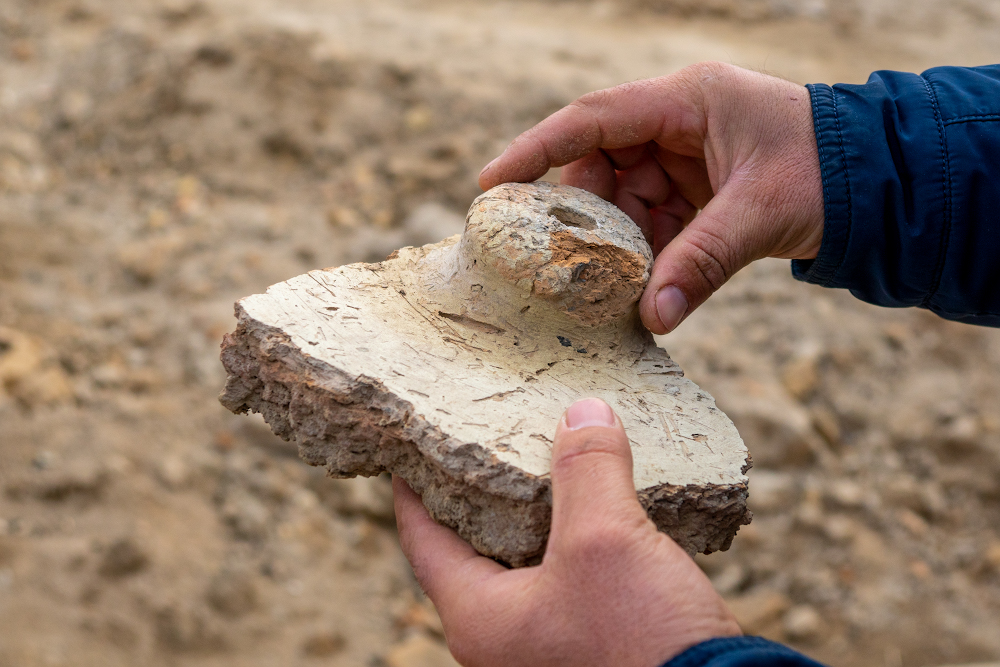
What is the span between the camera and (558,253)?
6.88ft

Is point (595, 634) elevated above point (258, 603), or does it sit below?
above

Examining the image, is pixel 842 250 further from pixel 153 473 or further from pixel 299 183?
pixel 299 183

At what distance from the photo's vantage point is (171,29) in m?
5.15

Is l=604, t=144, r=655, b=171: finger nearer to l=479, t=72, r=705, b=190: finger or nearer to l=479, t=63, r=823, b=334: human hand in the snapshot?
l=479, t=63, r=823, b=334: human hand

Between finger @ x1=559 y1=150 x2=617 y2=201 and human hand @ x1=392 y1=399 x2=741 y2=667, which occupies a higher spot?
finger @ x1=559 y1=150 x2=617 y2=201

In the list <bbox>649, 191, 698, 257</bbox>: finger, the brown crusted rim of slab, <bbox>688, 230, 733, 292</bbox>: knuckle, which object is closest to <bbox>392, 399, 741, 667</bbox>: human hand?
the brown crusted rim of slab

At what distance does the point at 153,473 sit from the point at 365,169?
212cm

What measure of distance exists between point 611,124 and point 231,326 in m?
2.21

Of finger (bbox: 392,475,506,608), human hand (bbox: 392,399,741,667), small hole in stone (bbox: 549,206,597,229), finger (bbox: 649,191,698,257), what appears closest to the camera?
human hand (bbox: 392,399,741,667)

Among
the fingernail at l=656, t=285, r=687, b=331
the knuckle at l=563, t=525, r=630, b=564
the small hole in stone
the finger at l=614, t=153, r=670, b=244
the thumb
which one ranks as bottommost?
the knuckle at l=563, t=525, r=630, b=564

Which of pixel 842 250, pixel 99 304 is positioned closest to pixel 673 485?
pixel 842 250

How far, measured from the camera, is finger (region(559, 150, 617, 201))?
265 centimetres

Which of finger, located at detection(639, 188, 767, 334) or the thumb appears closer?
the thumb

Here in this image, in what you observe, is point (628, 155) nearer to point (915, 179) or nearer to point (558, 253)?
point (558, 253)
